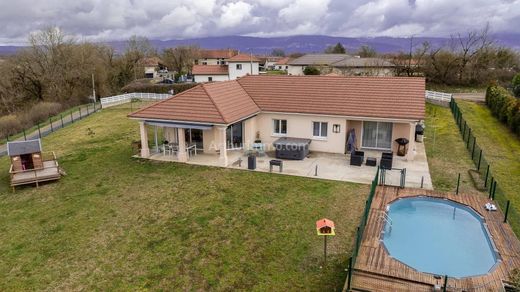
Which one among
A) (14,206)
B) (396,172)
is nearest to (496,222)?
(396,172)

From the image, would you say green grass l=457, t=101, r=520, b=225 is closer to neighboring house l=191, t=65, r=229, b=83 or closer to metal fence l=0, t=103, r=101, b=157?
metal fence l=0, t=103, r=101, b=157

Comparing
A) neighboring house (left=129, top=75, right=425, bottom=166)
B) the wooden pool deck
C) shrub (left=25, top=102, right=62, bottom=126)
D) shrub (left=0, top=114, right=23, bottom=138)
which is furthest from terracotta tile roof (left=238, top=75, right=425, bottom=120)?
shrub (left=25, top=102, right=62, bottom=126)

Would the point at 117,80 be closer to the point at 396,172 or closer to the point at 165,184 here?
the point at 165,184

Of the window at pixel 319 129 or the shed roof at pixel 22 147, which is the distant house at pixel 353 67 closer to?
the window at pixel 319 129

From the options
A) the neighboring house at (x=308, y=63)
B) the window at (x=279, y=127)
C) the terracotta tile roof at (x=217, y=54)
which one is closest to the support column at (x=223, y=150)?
the window at (x=279, y=127)

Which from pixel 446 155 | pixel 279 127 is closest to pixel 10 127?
pixel 279 127
